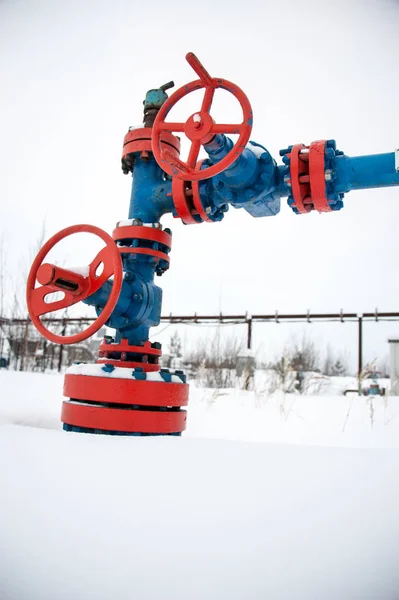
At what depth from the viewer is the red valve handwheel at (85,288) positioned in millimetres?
993

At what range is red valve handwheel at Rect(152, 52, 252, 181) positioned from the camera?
96 cm

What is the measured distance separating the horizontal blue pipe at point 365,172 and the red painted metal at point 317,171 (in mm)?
49

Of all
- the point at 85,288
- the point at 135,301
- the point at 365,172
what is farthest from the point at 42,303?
the point at 365,172

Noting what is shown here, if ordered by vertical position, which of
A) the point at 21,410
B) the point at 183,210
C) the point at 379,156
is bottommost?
the point at 21,410

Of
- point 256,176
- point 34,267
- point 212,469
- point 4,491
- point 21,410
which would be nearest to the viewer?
point 4,491

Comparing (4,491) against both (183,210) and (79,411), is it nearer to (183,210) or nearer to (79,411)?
(79,411)

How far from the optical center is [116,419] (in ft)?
3.42

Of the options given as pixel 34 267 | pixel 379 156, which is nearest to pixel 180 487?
pixel 34 267

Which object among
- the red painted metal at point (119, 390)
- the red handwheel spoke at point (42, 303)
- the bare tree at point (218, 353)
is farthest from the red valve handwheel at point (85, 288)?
the bare tree at point (218, 353)

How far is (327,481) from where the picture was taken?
0.62 metres

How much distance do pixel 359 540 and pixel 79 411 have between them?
0.78m

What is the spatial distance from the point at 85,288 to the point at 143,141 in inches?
22.0

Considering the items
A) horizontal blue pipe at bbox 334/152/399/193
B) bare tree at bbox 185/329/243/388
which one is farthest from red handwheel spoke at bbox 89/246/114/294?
bare tree at bbox 185/329/243/388

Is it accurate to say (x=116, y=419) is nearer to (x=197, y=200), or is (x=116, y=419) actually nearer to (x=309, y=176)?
(x=197, y=200)
